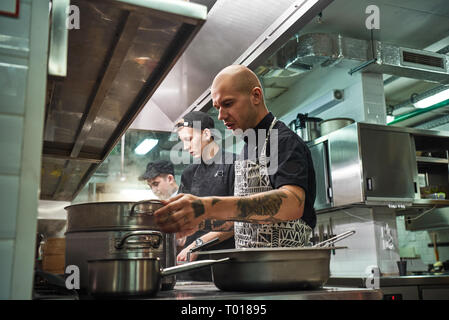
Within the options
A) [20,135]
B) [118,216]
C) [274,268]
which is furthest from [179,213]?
[20,135]

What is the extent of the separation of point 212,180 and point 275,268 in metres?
1.47

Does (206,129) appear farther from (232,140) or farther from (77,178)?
(232,140)

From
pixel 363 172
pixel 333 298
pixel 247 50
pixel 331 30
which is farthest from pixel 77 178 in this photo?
pixel 331 30

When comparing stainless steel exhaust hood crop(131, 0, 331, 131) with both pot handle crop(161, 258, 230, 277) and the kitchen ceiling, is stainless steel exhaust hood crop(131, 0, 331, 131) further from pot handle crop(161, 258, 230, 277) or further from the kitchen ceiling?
the kitchen ceiling

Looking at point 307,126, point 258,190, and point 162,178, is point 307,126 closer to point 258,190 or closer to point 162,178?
point 162,178

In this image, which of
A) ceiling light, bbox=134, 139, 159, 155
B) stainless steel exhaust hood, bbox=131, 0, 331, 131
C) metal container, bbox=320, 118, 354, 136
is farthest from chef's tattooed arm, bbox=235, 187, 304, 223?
ceiling light, bbox=134, 139, 159, 155

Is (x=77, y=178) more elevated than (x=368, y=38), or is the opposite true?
(x=368, y=38)

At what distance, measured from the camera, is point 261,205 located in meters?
1.25

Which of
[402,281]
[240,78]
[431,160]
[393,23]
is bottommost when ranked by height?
[402,281]

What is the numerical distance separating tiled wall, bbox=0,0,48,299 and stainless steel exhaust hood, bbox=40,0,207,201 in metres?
0.12

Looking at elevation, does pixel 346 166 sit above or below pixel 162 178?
above

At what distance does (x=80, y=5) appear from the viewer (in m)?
1.03

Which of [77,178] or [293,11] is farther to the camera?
[77,178]

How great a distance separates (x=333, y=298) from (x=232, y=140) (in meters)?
5.30
